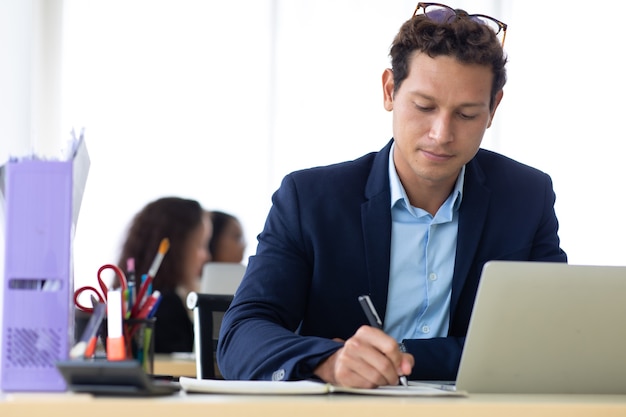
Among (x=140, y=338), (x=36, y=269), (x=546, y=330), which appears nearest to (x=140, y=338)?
(x=140, y=338)

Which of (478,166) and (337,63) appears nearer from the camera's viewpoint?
(478,166)

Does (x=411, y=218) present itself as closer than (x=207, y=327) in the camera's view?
Yes

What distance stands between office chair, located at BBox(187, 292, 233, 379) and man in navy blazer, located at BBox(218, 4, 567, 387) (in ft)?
1.46

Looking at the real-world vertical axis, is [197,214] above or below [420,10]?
below

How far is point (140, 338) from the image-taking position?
1.43m

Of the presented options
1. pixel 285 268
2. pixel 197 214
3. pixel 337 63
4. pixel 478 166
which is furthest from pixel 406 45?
pixel 337 63

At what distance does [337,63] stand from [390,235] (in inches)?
131

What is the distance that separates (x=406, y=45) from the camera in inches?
75.7

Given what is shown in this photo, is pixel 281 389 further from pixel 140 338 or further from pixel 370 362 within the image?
pixel 140 338

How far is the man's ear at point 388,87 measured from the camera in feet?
6.55

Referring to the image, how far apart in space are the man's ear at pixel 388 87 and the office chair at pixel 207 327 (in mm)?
651

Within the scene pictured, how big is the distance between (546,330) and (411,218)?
670mm

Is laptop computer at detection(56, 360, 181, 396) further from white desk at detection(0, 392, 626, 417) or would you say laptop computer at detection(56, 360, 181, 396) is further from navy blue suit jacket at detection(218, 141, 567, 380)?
navy blue suit jacket at detection(218, 141, 567, 380)

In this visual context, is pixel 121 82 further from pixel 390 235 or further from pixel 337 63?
pixel 390 235
